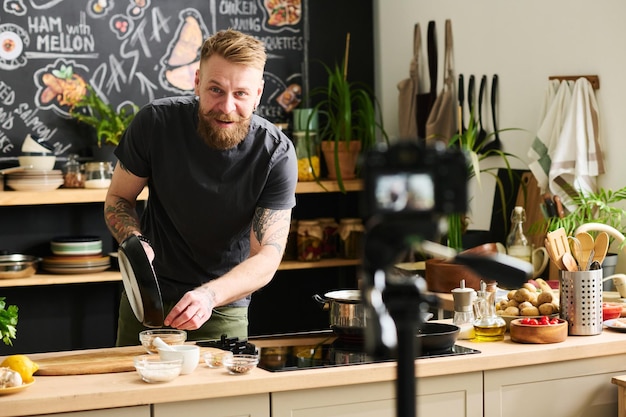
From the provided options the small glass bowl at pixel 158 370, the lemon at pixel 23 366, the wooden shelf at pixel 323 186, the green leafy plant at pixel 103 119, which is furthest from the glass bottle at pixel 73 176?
the small glass bowl at pixel 158 370

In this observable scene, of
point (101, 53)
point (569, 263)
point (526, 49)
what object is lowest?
point (569, 263)

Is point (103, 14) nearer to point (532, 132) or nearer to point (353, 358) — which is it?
point (532, 132)

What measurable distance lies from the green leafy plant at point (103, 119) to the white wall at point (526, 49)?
150cm

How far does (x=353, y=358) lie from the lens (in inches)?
97.3

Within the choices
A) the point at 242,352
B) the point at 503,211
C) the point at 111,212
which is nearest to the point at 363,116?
the point at 503,211

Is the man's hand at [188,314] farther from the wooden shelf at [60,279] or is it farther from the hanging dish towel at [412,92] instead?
the hanging dish towel at [412,92]

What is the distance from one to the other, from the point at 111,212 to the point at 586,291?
1475 mm

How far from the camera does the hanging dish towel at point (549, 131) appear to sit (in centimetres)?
378

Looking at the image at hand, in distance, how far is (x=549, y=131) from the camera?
151 inches

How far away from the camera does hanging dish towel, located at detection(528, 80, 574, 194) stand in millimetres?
3775

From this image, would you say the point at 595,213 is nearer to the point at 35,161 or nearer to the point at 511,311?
the point at 511,311

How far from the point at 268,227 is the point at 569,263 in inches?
36.0

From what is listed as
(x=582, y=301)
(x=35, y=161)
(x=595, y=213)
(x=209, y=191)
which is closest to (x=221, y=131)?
(x=209, y=191)

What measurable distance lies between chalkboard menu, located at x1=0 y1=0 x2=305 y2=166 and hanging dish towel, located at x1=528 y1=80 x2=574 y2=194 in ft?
5.62
